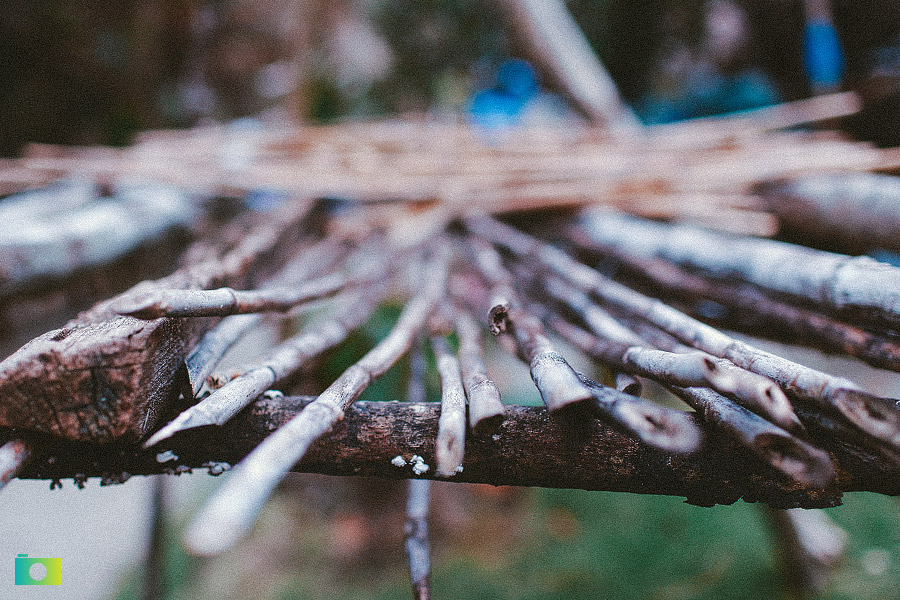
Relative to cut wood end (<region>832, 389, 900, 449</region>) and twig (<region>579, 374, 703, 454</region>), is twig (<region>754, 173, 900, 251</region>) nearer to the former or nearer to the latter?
cut wood end (<region>832, 389, 900, 449</region>)

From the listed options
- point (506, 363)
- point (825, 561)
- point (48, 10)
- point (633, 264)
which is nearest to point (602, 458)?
point (633, 264)

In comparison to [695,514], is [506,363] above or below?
above

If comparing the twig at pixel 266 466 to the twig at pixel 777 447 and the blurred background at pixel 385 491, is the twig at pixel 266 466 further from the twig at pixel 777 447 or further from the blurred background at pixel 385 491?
the blurred background at pixel 385 491

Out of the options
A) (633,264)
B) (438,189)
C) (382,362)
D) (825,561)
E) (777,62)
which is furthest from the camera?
(777,62)

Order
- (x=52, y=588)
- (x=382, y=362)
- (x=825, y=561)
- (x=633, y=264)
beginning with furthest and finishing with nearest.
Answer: (x=825, y=561) < (x=52, y=588) < (x=633, y=264) < (x=382, y=362)

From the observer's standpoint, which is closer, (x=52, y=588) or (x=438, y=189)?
(x=438, y=189)

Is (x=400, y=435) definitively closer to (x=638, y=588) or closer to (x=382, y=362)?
(x=382, y=362)
